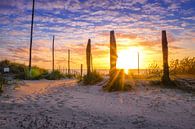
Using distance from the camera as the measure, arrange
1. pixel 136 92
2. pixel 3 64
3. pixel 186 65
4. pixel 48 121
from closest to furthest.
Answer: pixel 48 121
pixel 136 92
pixel 186 65
pixel 3 64

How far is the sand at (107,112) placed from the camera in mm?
8976

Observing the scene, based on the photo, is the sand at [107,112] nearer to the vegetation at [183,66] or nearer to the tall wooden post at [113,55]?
the tall wooden post at [113,55]

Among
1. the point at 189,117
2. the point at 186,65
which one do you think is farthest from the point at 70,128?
the point at 186,65

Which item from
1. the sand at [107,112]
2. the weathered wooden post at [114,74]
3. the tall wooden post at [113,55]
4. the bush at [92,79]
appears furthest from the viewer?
the bush at [92,79]

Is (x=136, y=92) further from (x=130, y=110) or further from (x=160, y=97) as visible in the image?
(x=130, y=110)

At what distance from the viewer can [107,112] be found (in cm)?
1090

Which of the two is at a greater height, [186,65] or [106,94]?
[186,65]

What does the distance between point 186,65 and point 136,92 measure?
35.3 feet

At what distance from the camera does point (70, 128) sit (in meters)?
8.65

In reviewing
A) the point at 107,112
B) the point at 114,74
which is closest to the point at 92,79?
the point at 114,74

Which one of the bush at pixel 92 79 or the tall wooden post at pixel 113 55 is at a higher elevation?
the tall wooden post at pixel 113 55

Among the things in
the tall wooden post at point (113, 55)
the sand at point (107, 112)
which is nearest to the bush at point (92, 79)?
the tall wooden post at point (113, 55)

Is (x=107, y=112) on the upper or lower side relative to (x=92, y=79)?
lower

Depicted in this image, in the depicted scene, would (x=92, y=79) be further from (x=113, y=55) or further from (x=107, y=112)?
(x=107, y=112)
